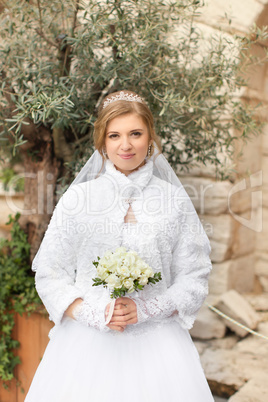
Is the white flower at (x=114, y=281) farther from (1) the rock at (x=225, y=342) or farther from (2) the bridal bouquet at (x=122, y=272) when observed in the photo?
(1) the rock at (x=225, y=342)

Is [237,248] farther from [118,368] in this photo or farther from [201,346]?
[118,368]

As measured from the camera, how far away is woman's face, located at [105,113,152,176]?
197cm

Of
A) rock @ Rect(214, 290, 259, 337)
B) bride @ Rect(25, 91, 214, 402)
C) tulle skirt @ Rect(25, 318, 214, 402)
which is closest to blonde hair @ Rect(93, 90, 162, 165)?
bride @ Rect(25, 91, 214, 402)

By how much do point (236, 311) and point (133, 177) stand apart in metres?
2.19

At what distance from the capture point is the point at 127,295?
193 centimetres

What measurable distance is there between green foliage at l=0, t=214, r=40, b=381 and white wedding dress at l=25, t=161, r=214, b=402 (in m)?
1.14

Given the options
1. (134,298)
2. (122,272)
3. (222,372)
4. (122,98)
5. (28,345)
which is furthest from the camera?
(222,372)

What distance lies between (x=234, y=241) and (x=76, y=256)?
2.36 m

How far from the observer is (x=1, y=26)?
2721 mm

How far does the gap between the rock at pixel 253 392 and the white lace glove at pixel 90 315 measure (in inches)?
64.7

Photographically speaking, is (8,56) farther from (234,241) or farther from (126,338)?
(234,241)

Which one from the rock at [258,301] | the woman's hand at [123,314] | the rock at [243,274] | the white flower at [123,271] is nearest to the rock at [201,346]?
the rock at [243,274]

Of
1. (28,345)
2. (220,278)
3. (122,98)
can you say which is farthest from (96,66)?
(220,278)

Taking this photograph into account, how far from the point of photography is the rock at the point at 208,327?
3721 millimetres
